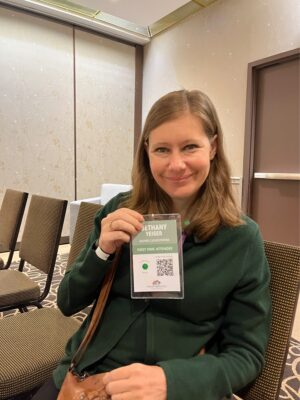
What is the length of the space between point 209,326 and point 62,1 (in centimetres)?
442

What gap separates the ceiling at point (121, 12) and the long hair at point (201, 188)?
10.6ft

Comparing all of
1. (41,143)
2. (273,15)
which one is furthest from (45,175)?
(273,15)

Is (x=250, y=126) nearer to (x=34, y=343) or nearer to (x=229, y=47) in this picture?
(x=229, y=47)

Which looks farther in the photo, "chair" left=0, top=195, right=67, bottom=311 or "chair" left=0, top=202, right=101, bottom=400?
"chair" left=0, top=195, right=67, bottom=311

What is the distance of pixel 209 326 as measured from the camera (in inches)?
30.1

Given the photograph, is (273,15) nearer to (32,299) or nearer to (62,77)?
(62,77)

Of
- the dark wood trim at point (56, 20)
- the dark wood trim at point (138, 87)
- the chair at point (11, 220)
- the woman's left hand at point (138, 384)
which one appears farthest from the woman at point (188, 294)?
the dark wood trim at point (138, 87)

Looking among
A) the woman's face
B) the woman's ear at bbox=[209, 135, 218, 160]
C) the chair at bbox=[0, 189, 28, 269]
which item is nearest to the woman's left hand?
the woman's face

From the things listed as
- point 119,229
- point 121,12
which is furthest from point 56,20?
point 119,229

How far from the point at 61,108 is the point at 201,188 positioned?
3934 mm

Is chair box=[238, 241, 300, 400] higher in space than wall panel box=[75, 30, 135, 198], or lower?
lower

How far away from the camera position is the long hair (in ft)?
2.61

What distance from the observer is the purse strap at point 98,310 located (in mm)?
795

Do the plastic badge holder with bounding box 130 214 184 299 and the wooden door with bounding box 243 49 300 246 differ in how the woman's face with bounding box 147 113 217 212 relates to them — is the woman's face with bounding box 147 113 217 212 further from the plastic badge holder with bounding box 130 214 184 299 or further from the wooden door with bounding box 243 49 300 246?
the wooden door with bounding box 243 49 300 246
